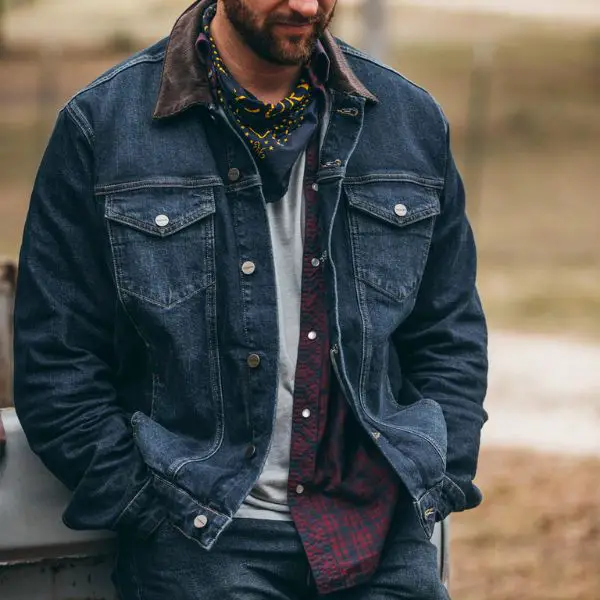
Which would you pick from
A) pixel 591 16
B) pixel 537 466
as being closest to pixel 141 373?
pixel 537 466

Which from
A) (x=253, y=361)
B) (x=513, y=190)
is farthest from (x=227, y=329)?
(x=513, y=190)

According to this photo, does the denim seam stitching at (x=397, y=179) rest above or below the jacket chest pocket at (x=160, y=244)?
above

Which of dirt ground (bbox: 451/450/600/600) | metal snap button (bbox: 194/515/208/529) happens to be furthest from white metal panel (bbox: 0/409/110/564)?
dirt ground (bbox: 451/450/600/600)

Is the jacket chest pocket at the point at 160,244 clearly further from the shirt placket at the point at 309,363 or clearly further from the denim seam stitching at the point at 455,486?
the denim seam stitching at the point at 455,486

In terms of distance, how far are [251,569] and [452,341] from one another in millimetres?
640

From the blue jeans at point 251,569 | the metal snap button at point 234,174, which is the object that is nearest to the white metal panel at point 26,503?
the blue jeans at point 251,569

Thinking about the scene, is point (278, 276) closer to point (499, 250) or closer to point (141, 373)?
point (141, 373)

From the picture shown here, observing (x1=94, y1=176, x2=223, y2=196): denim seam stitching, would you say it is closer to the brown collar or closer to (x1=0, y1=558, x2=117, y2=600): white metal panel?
the brown collar

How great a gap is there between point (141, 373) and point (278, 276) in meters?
0.32

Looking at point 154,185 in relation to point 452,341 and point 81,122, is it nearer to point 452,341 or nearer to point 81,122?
point 81,122

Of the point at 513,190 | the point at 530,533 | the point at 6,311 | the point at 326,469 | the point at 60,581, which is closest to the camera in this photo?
the point at 326,469

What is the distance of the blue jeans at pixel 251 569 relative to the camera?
2826 mm

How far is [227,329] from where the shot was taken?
9.46 ft

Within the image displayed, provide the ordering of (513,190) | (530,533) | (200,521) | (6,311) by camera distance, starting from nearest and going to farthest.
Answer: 1. (200,521)
2. (6,311)
3. (530,533)
4. (513,190)
